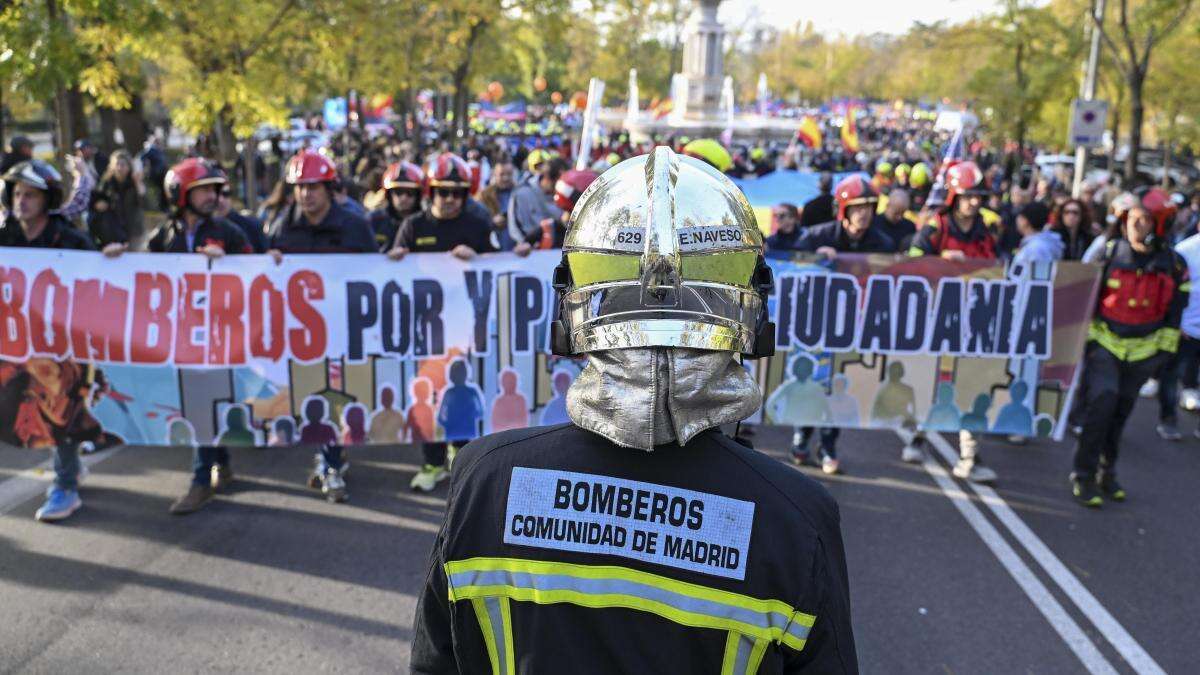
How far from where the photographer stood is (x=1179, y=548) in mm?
5734

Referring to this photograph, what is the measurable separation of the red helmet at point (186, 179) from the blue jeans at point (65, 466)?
161cm

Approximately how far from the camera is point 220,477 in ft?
20.4

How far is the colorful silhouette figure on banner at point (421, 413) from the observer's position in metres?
6.07

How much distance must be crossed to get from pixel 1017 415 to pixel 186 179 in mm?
5626

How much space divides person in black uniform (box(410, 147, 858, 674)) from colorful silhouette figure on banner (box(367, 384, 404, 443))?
177 inches

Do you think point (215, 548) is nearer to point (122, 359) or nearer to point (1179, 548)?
point (122, 359)

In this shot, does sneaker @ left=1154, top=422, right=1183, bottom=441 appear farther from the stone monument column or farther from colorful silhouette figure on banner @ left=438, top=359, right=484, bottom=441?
the stone monument column

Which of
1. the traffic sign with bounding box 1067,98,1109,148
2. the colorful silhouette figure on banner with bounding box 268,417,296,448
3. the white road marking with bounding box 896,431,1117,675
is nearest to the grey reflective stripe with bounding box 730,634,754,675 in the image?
the white road marking with bounding box 896,431,1117,675

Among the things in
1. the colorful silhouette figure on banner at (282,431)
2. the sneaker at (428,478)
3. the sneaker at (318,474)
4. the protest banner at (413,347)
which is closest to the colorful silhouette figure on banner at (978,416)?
the protest banner at (413,347)

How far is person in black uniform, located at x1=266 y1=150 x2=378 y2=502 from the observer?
6441 millimetres

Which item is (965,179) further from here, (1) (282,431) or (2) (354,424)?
(1) (282,431)

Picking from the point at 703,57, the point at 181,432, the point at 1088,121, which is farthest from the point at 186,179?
the point at 703,57

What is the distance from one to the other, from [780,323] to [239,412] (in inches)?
138

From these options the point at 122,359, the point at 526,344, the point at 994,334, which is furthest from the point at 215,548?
the point at 994,334
